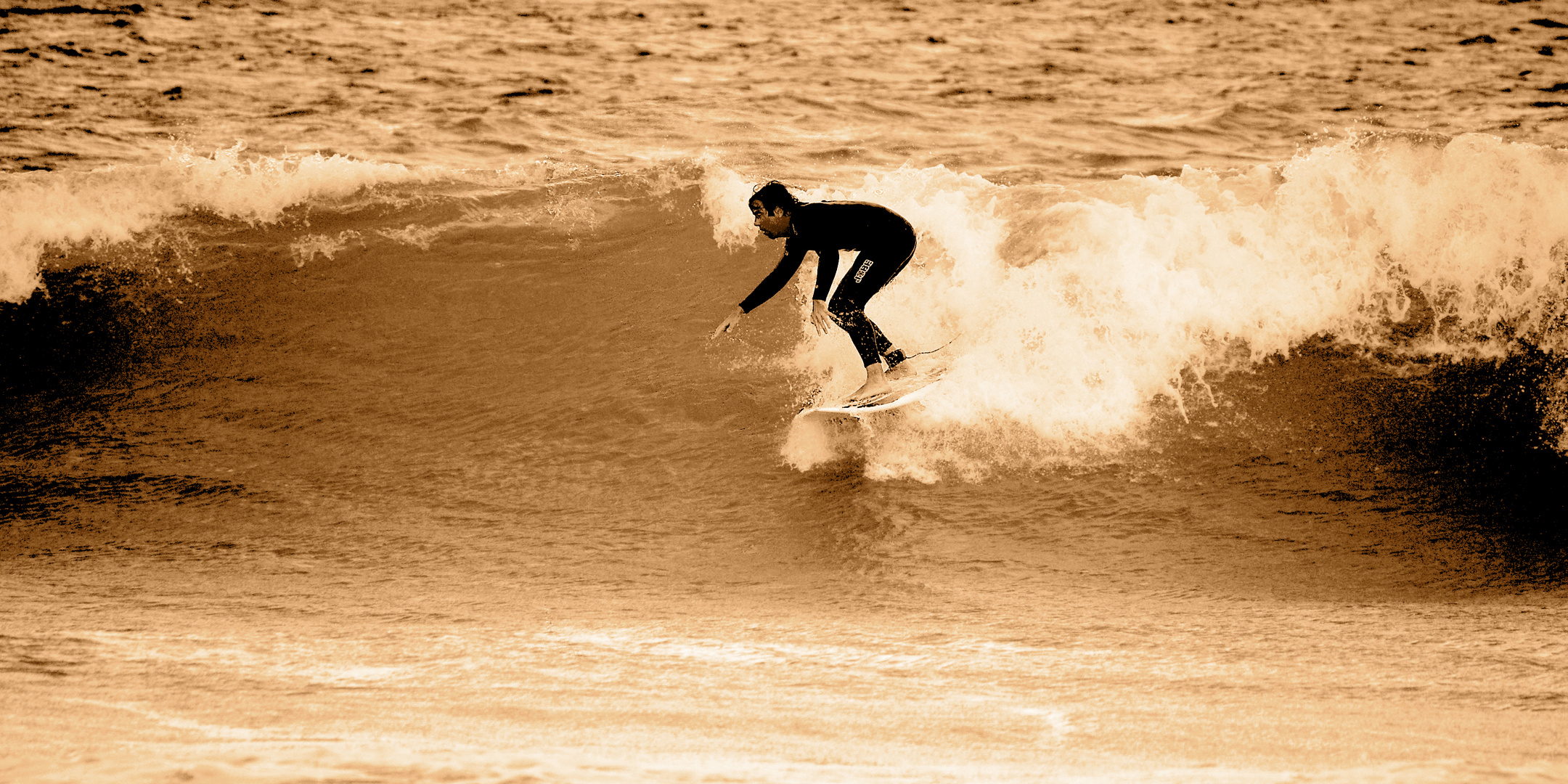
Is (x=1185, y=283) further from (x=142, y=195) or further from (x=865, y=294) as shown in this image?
(x=142, y=195)

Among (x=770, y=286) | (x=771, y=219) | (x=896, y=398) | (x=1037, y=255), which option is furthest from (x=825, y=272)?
(x=1037, y=255)

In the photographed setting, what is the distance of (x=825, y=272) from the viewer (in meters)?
6.12

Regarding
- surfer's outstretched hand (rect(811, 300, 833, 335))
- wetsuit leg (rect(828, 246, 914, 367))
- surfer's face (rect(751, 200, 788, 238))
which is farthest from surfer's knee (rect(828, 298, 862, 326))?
surfer's face (rect(751, 200, 788, 238))

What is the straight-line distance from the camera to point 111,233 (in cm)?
866

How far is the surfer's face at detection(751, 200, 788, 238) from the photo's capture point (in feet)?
18.9

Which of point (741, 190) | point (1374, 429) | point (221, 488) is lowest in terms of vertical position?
point (221, 488)

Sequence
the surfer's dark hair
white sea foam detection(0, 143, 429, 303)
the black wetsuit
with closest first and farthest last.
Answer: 1. the surfer's dark hair
2. the black wetsuit
3. white sea foam detection(0, 143, 429, 303)

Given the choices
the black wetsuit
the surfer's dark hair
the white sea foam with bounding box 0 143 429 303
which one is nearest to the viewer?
the surfer's dark hair

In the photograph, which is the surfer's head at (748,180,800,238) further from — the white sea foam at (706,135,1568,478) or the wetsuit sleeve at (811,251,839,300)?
the white sea foam at (706,135,1568,478)

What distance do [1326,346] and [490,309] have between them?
5.69 meters

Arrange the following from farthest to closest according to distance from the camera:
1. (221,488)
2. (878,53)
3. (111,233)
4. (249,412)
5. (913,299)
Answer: (878,53)
(111,233)
(913,299)
(249,412)
(221,488)

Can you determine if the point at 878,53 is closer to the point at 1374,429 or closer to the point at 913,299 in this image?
the point at 913,299

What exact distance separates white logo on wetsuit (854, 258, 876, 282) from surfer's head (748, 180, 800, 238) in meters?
0.63

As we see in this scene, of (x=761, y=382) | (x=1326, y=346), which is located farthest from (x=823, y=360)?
(x=1326, y=346)
